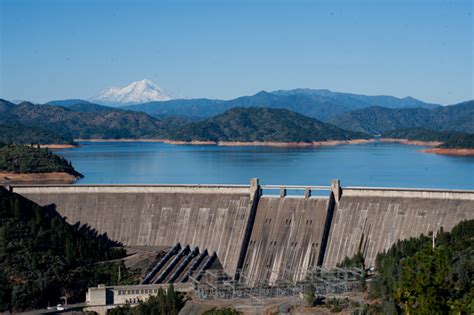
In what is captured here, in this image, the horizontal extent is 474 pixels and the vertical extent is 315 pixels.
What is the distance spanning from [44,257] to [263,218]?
11757 millimetres

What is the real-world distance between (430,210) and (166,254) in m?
13.8

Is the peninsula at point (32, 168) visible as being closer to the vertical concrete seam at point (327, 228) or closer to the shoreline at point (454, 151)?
the vertical concrete seam at point (327, 228)

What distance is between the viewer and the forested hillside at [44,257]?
131 ft

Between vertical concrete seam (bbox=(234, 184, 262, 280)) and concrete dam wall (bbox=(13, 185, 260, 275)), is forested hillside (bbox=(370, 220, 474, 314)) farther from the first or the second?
concrete dam wall (bbox=(13, 185, 260, 275))

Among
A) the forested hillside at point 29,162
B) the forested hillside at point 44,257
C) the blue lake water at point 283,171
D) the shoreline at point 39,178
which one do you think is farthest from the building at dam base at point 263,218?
the forested hillside at point 29,162

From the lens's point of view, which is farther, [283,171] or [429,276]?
[283,171]

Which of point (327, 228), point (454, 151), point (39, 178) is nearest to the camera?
point (327, 228)

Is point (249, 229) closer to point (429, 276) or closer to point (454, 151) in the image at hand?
point (429, 276)

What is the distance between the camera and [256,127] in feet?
648

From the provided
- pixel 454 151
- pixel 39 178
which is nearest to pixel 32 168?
pixel 39 178

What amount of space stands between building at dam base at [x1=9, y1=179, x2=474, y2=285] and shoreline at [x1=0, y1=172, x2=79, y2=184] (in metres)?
37.3

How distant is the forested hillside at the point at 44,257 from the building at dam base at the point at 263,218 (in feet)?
6.38

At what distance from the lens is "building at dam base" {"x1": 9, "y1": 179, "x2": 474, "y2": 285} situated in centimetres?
4291

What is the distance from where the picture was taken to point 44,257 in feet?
140
